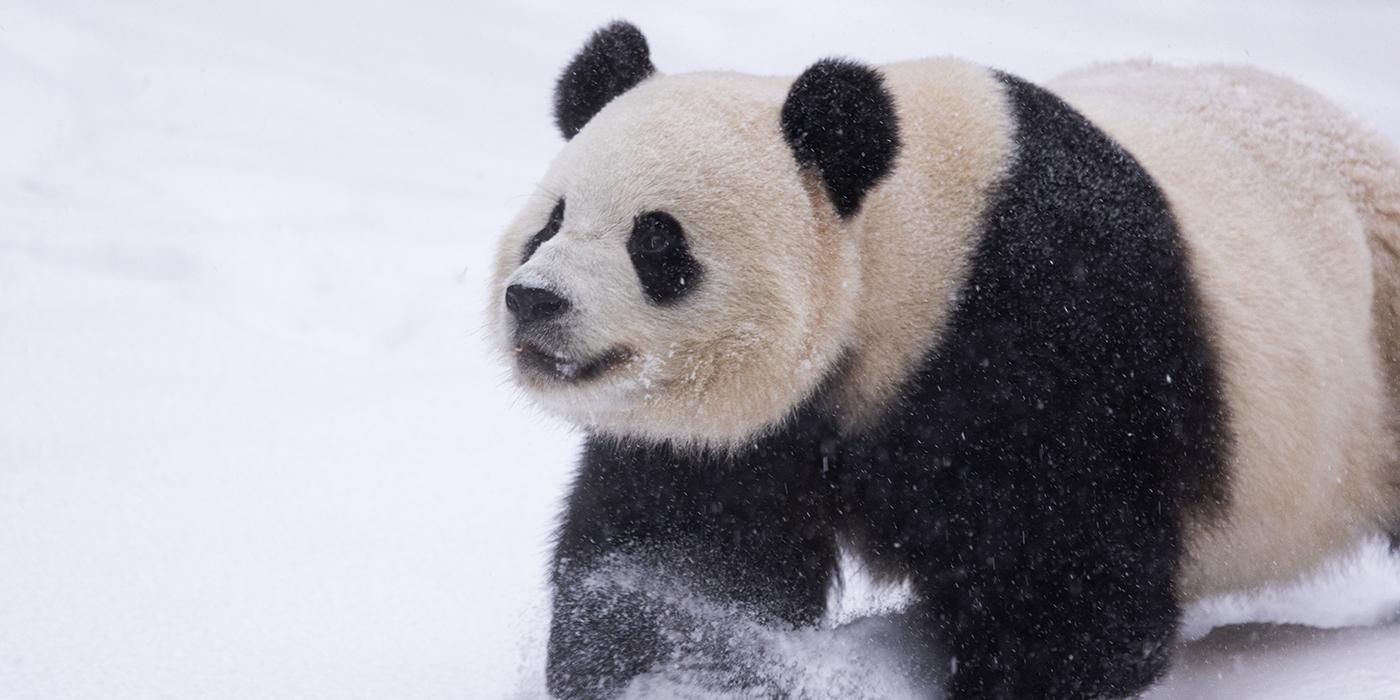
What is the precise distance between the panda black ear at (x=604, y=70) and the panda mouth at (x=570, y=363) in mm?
854

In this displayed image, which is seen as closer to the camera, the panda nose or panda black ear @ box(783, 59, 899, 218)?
the panda nose

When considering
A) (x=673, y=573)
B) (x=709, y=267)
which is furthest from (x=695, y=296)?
(x=673, y=573)

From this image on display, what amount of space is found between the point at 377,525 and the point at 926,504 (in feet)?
7.11

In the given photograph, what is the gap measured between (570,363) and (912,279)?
28.5 inches

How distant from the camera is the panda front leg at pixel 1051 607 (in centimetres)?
267

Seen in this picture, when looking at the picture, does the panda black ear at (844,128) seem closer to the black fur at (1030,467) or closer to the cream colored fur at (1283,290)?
the black fur at (1030,467)

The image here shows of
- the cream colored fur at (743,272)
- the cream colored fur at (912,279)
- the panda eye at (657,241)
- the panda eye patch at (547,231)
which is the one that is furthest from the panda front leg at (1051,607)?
the panda eye patch at (547,231)

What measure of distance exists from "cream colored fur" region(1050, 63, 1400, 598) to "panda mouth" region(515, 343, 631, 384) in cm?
133

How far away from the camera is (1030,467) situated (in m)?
2.63

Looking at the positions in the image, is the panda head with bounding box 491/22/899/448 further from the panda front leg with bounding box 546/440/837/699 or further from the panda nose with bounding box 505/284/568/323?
the panda front leg with bounding box 546/440/837/699

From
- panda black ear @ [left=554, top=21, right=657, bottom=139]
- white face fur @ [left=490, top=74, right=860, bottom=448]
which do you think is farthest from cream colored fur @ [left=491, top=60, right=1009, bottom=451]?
panda black ear @ [left=554, top=21, right=657, bottom=139]

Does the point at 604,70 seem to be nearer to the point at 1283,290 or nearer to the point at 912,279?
the point at 912,279

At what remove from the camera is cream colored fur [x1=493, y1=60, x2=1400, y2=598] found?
2.65m

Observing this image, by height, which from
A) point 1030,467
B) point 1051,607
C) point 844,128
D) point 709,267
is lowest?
point 1051,607
